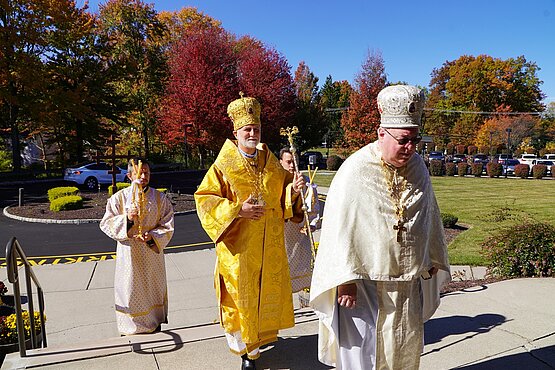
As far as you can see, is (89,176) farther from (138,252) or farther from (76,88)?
(138,252)

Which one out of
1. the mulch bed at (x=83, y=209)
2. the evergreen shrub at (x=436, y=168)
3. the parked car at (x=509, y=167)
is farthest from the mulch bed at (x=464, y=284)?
the parked car at (x=509, y=167)

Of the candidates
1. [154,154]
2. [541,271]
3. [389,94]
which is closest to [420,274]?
[389,94]

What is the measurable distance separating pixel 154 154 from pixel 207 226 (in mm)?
33292

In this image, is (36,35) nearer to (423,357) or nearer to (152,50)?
(152,50)

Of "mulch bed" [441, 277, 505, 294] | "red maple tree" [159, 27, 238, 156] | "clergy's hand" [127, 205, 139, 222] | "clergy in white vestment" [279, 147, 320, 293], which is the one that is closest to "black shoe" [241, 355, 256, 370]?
"clergy in white vestment" [279, 147, 320, 293]

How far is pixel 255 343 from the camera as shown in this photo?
3725 mm

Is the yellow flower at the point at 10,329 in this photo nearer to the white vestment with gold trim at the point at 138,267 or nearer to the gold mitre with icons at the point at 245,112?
the white vestment with gold trim at the point at 138,267

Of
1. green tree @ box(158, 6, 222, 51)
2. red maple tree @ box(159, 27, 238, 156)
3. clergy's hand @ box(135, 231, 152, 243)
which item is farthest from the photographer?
green tree @ box(158, 6, 222, 51)

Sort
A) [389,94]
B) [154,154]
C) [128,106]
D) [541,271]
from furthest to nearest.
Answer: [154,154], [128,106], [541,271], [389,94]

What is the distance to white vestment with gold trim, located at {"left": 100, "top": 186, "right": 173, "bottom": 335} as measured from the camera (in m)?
4.42

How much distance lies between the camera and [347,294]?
287 centimetres

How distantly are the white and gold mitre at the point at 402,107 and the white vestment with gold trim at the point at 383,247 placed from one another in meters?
0.29

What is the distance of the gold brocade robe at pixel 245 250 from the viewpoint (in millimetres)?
3709

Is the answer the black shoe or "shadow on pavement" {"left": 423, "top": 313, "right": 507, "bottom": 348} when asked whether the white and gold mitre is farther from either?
"shadow on pavement" {"left": 423, "top": 313, "right": 507, "bottom": 348}
